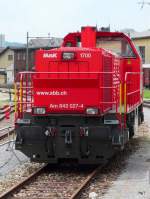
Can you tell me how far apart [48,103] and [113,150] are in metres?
1.80

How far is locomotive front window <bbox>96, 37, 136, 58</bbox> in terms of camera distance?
1519 centimetres

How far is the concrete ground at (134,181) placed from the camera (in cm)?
995

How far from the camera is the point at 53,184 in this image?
11.0 m

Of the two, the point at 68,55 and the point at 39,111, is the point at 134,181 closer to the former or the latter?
the point at 39,111

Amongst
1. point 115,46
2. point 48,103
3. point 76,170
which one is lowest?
point 76,170

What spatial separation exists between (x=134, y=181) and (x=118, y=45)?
520cm

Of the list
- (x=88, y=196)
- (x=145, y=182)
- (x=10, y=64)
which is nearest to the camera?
(x=88, y=196)

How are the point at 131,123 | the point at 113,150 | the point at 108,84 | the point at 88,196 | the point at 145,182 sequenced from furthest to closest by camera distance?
1. the point at 131,123
2. the point at 108,84
3. the point at 113,150
4. the point at 145,182
5. the point at 88,196

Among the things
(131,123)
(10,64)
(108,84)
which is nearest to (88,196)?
(108,84)

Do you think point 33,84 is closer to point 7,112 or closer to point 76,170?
point 76,170

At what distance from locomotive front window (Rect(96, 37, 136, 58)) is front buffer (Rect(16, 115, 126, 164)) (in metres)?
3.86

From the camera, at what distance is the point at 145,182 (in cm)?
1111

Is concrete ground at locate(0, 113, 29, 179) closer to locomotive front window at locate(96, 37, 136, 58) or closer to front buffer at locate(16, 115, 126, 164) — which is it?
front buffer at locate(16, 115, 126, 164)

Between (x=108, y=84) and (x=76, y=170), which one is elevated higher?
(x=108, y=84)
